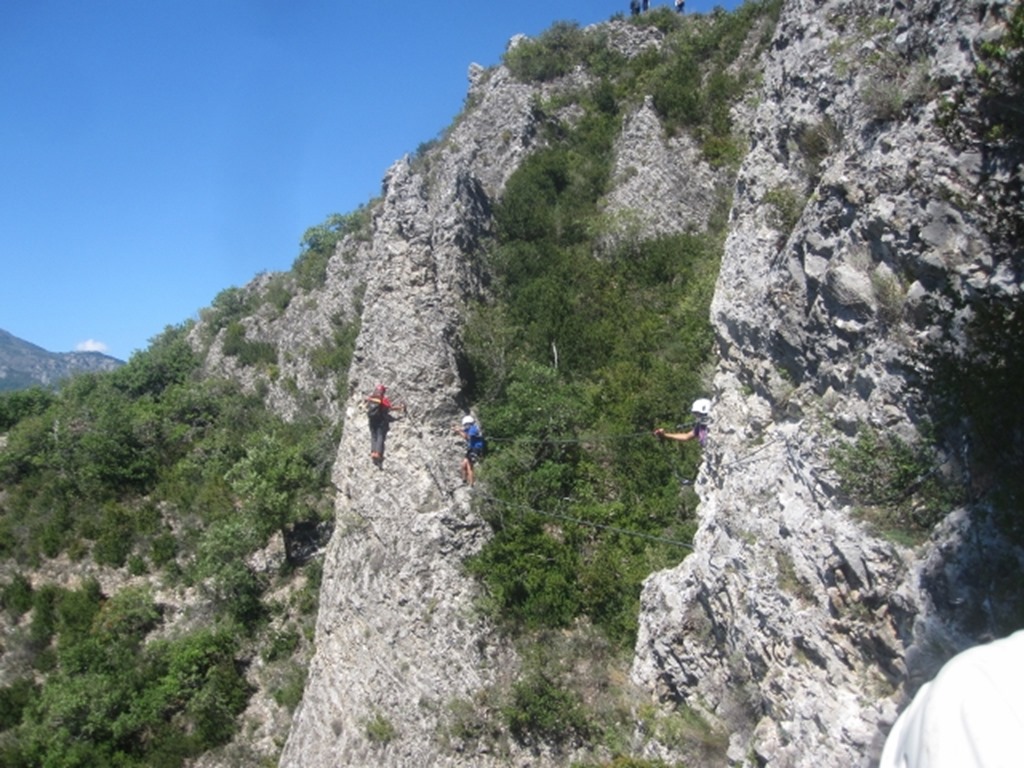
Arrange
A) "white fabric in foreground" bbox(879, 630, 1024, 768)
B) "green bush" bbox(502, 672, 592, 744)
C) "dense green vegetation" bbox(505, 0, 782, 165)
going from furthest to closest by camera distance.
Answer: "dense green vegetation" bbox(505, 0, 782, 165) < "green bush" bbox(502, 672, 592, 744) < "white fabric in foreground" bbox(879, 630, 1024, 768)

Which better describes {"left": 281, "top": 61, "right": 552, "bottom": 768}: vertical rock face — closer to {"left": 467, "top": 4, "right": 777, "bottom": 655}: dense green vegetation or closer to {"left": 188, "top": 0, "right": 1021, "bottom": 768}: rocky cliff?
{"left": 188, "top": 0, "right": 1021, "bottom": 768}: rocky cliff

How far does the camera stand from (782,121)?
30.7 ft

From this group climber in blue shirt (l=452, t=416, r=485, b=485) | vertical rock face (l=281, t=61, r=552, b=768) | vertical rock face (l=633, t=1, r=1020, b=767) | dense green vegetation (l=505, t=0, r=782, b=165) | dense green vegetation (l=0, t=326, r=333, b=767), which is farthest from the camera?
dense green vegetation (l=505, t=0, r=782, b=165)

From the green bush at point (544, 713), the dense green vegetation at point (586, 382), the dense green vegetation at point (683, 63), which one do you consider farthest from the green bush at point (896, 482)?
the dense green vegetation at point (683, 63)

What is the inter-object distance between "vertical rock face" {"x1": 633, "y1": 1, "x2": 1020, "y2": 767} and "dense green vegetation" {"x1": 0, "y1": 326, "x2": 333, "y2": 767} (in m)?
15.2

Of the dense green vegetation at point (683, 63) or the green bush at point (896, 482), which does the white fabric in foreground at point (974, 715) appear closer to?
the green bush at point (896, 482)

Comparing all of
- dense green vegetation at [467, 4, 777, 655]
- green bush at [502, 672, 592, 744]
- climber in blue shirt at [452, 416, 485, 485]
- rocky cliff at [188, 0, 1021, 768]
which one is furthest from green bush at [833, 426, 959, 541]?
climber in blue shirt at [452, 416, 485, 485]

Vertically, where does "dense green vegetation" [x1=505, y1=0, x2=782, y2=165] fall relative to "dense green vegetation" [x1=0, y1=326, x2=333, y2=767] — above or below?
above

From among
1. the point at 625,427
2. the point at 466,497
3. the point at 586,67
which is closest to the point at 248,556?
the point at 466,497

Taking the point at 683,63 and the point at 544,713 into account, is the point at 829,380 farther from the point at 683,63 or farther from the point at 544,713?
the point at 683,63

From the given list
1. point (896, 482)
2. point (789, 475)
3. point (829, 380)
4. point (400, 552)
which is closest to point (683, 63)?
point (400, 552)

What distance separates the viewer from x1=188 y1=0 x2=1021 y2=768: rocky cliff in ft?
19.6

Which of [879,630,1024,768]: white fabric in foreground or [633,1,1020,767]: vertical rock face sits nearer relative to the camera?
[879,630,1024,768]: white fabric in foreground

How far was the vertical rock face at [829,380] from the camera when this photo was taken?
5906mm
